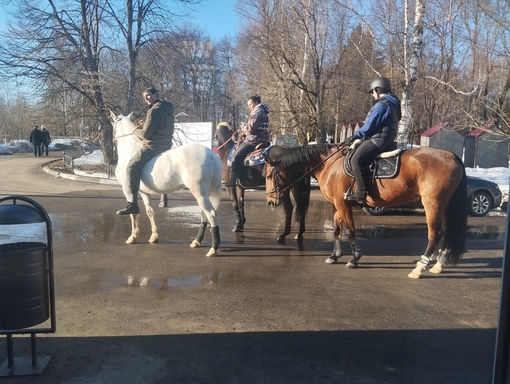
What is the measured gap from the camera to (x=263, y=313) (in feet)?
15.8

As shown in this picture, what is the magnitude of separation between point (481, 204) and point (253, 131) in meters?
6.82

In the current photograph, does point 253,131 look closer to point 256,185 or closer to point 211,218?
point 256,185

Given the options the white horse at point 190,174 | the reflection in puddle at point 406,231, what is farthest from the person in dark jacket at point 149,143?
the reflection in puddle at point 406,231

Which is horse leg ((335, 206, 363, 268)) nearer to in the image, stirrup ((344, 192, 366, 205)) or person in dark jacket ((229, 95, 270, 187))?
stirrup ((344, 192, 366, 205))

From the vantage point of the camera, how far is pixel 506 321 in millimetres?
2432

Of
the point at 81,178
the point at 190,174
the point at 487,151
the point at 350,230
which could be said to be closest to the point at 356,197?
the point at 350,230

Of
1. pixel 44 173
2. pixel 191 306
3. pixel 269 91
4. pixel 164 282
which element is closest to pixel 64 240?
pixel 164 282

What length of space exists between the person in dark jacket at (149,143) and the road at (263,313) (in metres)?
1.02

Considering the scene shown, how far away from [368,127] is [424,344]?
123 inches

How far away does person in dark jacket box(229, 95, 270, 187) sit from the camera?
8156 mm

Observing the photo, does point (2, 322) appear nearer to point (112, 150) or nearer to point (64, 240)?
point (64, 240)

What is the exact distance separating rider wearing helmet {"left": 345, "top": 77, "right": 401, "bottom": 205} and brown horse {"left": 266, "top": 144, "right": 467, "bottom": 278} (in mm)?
293

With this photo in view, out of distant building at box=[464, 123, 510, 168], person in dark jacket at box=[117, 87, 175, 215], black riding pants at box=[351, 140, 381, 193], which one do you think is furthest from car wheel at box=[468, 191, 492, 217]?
distant building at box=[464, 123, 510, 168]

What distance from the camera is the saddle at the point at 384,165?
6238mm
